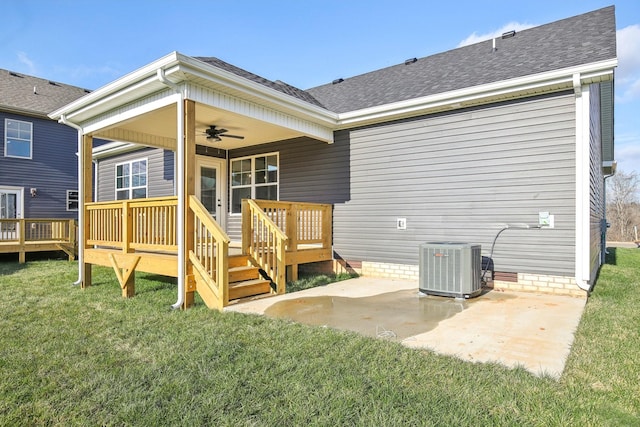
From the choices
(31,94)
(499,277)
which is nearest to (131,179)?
(31,94)

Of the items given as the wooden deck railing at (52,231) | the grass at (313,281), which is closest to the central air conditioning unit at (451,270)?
the grass at (313,281)

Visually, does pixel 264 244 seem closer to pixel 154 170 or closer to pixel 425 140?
pixel 425 140

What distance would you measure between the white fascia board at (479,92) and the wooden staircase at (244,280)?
3.30m

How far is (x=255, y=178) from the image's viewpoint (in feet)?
29.2

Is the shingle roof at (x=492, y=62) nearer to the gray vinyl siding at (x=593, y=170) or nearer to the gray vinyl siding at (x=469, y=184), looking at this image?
the gray vinyl siding at (x=469, y=184)

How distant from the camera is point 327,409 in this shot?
214 cm

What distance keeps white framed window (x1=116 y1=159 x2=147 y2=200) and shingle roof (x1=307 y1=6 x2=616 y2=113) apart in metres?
5.30

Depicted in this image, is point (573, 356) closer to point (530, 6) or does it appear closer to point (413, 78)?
point (413, 78)

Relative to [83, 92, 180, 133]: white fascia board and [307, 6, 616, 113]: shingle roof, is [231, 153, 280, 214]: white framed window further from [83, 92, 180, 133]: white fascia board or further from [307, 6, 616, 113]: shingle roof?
[83, 92, 180, 133]: white fascia board

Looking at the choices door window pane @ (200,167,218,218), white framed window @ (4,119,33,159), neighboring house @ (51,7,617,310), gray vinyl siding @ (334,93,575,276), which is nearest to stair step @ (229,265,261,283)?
neighboring house @ (51,7,617,310)

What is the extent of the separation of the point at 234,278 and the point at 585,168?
5.03 metres

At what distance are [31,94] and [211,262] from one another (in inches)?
562

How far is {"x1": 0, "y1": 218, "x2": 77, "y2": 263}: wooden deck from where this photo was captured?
32.7 ft

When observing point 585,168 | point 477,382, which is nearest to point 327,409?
point 477,382
